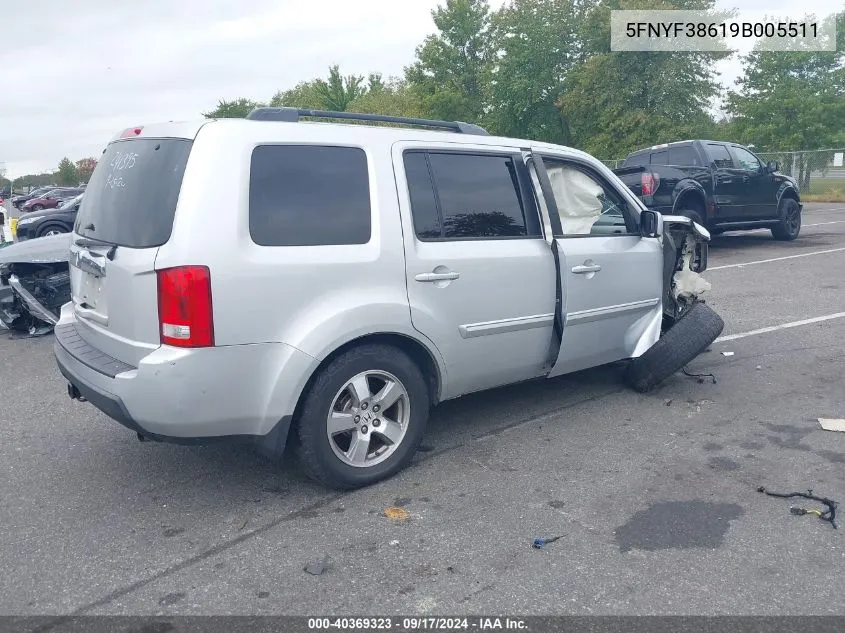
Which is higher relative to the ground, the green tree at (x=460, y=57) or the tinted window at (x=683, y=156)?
the green tree at (x=460, y=57)

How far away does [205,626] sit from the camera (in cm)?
288

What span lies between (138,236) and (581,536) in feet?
8.22

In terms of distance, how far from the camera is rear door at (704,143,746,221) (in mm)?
12992

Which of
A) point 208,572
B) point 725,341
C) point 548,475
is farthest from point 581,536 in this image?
point 725,341

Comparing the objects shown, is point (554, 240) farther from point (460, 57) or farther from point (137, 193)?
point (460, 57)

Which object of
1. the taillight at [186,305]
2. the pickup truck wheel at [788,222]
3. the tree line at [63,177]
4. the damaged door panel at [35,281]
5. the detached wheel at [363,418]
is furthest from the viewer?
the tree line at [63,177]

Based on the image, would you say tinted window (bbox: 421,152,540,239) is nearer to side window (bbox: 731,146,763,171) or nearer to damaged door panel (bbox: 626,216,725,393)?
damaged door panel (bbox: 626,216,725,393)

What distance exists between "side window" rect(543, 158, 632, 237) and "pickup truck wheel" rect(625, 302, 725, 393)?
0.81 metres

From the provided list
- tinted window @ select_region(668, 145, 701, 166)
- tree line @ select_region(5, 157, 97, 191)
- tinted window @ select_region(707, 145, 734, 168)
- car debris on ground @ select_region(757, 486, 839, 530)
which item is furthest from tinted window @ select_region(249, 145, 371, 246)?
tree line @ select_region(5, 157, 97, 191)

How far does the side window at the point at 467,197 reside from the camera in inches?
167

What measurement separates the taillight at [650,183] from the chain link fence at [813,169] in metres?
19.0

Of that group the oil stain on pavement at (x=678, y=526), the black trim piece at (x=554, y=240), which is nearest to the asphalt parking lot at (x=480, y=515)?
the oil stain on pavement at (x=678, y=526)

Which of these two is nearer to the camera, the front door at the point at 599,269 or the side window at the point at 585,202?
the front door at the point at 599,269

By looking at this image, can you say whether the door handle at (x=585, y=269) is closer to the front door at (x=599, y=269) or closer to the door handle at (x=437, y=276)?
the front door at (x=599, y=269)
